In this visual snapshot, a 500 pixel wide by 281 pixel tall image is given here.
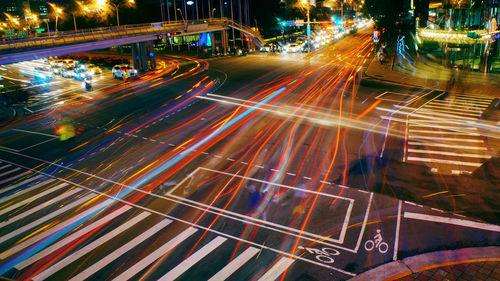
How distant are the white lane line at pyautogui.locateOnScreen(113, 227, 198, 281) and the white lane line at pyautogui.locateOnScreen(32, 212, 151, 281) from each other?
188 centimetres

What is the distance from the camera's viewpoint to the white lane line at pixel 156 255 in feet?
30.9

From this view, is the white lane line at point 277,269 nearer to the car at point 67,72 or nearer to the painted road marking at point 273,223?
the painted road marking at point 273,223

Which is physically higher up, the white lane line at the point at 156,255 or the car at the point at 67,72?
the car at the point at 67,72

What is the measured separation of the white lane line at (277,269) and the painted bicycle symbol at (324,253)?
2.32ft

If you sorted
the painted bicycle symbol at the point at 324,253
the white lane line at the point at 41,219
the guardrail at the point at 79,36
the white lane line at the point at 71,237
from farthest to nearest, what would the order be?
the guardrail at the point at 79,36, the white lane line at the point at 41,219, the white lane line at the point at 71,237, the painted bicycle symbol at the point at 324,253

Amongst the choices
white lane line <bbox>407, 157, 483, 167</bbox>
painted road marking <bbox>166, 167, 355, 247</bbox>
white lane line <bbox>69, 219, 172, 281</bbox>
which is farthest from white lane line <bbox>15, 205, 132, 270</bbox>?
white lane line <bbox>407, 157, 483, 167</bbox>

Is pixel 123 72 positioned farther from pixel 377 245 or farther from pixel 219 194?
pixel 377 245

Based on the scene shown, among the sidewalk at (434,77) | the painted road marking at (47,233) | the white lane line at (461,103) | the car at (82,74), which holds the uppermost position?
the car at (82,74)

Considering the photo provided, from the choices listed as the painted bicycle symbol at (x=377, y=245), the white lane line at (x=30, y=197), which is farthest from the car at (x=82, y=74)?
the painted bicycle symbol at (x=377, y=245)

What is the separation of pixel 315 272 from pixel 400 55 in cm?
5553

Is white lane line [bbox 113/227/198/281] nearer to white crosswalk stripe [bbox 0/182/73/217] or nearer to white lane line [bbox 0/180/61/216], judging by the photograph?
white crosswalk stripe [bbox 0/182/73/217]

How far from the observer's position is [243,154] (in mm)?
17656

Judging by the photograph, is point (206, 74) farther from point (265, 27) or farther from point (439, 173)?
point (265, 27)

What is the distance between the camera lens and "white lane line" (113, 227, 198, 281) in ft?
30.9
